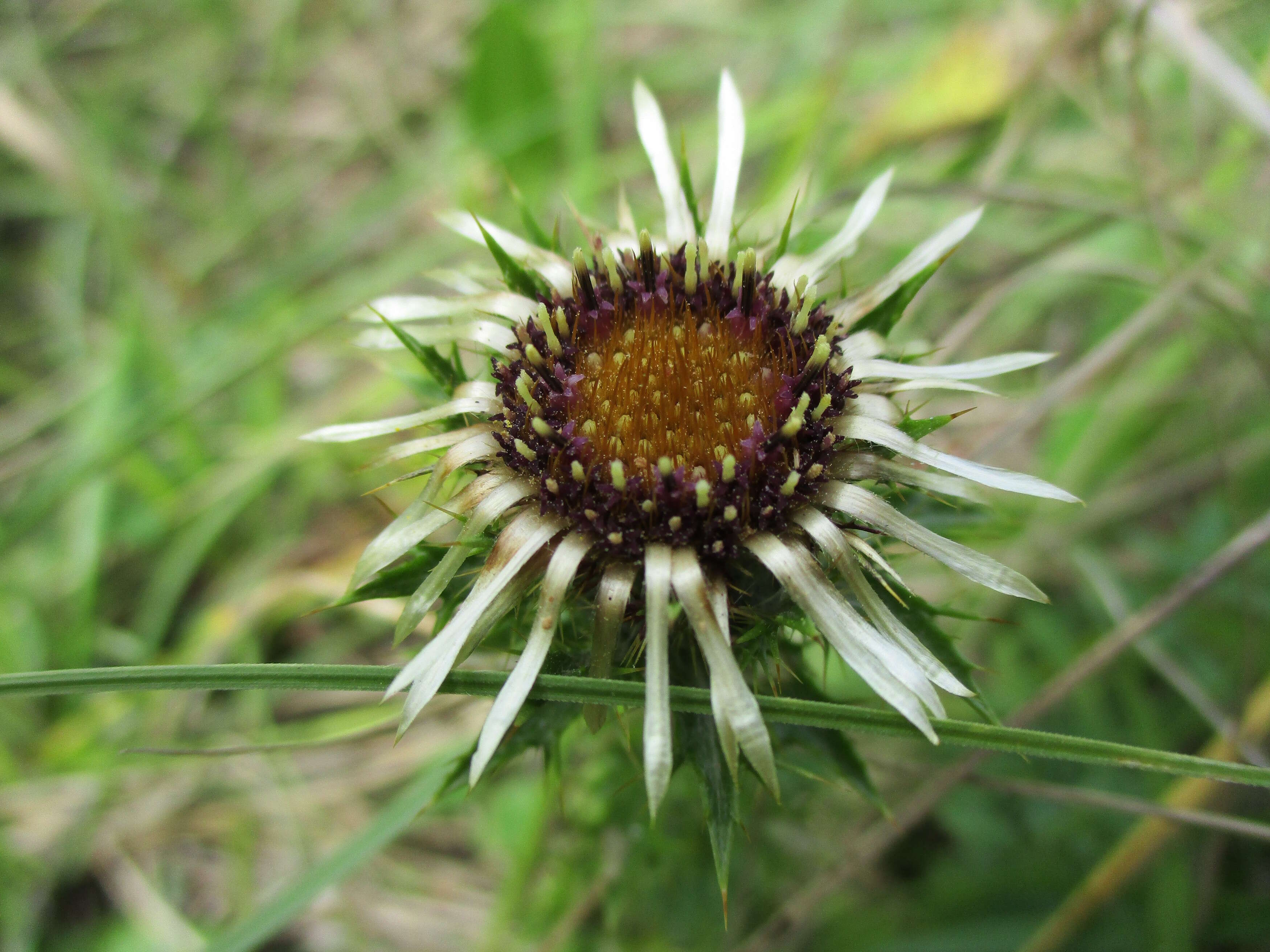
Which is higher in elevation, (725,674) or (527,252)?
(527,252)

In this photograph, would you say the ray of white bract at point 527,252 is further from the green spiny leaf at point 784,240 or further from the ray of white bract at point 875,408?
the ray of white bract at point 875,408

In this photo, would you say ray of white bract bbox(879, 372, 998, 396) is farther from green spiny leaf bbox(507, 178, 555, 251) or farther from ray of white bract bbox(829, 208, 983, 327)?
green spiny leaf bbox(507, 178, 555, 251)

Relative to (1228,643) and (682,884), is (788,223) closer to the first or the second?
(682,884)

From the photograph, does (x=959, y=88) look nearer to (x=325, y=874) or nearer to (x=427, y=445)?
(x=427, y=445)

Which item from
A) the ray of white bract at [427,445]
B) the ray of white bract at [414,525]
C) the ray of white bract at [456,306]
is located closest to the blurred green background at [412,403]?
the ray of white bract at [456,306]

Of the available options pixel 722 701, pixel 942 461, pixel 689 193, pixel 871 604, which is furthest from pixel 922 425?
pixel 689 193

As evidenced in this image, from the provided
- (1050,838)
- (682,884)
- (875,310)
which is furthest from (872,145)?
(682,884)

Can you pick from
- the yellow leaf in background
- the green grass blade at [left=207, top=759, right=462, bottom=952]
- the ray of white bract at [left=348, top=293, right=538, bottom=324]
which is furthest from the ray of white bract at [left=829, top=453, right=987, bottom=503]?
the yellow leaf in background
